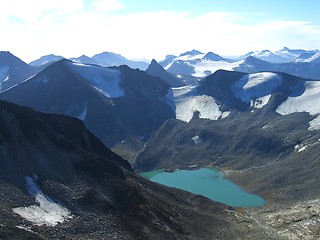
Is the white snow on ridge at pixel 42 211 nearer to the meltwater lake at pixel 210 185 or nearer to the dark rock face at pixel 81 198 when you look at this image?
the dark rock face at pixel 81 198

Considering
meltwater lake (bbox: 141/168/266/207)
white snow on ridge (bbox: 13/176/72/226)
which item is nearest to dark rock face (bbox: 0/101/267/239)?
white snow on ridge (bbox: 13/176/72/226)

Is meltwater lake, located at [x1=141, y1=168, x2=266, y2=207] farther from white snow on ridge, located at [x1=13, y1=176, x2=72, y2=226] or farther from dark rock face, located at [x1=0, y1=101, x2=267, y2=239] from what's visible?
white snow on ridge, located at [x1=13, y1=176, x2=72, y2=226]

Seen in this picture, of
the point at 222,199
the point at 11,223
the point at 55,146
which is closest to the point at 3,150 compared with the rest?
the point at 55,146

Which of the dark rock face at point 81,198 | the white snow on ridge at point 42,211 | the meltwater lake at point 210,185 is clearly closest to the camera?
the white snow on ridge at point 42,211

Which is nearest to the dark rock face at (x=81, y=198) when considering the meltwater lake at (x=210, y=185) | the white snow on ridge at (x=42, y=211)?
the white snow on ridge at (x=42, y=211)

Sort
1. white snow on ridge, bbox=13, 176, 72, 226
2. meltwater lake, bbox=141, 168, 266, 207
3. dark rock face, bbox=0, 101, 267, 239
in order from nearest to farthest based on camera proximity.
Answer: white snow on ridge, bbox=13, 176, 72, 226 → dark rock face, bbox=0, 101, 267, 239 → meltwater lake, bbox=141, 168, 266, 207

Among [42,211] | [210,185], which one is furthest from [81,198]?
[210,185]

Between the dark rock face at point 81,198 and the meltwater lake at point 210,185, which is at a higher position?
the dark rock face at point 81,198
